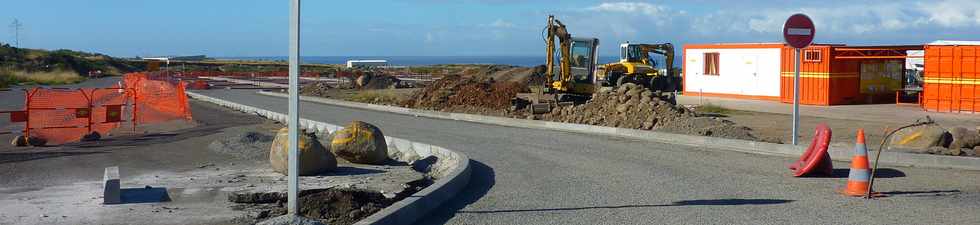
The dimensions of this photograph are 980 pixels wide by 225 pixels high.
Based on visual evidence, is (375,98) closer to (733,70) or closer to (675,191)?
(733,70)

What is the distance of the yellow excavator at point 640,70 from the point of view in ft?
126

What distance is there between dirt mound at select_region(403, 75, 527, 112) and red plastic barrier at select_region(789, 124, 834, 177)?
760 inches

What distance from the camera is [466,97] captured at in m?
34.6

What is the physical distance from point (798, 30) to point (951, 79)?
51.9 feet

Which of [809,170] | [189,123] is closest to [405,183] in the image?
[809,170]

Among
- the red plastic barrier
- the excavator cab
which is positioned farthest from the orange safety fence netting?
the excavator cab

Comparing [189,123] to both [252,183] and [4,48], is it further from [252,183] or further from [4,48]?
[4,48]

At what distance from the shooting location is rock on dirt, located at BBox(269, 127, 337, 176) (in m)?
13.3

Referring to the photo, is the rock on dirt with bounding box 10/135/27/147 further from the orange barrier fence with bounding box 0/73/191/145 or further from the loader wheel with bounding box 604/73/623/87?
the loader wheel with bounding box 604/73/623/87

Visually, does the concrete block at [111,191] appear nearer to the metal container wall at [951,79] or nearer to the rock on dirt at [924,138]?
the rock on dirt at [924,138]

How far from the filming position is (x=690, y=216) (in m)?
9.52

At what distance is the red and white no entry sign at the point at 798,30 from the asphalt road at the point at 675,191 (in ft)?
6.85

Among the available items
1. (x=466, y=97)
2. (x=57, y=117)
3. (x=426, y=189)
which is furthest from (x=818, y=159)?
(x=466, y=97)

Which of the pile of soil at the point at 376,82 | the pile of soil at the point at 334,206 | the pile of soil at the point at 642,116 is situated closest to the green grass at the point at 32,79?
the pile of soil at the point at 376,82
